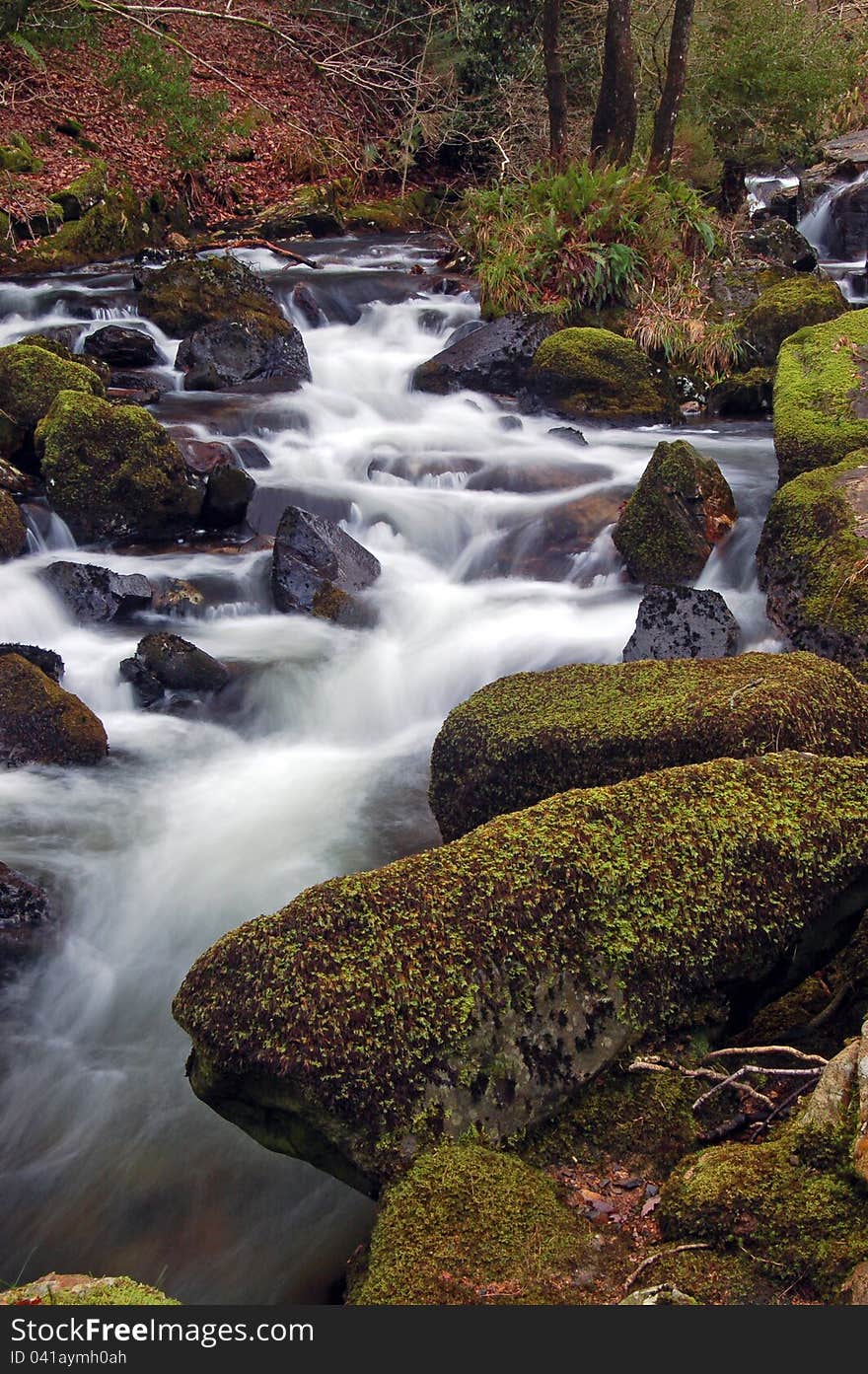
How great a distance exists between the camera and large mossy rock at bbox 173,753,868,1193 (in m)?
3.38

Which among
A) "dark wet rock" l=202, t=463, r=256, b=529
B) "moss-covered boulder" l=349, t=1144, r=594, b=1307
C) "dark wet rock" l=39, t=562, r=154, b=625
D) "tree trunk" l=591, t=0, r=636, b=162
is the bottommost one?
"dark wet rock" l=39, t=562, r=154, b=625

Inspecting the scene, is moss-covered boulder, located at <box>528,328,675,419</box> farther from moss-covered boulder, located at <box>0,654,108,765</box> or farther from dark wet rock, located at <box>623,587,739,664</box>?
moss-covered boulder, located at <box>0,654,108,765</box>

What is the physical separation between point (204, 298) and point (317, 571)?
238 inches

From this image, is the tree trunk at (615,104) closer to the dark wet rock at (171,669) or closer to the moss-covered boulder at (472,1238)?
the dark wet rock at (171,669)

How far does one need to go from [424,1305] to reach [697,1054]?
1236mm

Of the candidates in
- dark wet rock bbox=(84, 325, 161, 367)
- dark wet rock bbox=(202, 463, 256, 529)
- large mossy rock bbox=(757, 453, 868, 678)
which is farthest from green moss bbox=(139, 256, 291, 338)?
large mossy rock bbox=(757, 453, 868, 678)

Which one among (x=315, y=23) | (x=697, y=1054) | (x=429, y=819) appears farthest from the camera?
(x=315, y=23)

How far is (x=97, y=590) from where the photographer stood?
8859mm

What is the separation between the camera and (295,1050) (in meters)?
3.35

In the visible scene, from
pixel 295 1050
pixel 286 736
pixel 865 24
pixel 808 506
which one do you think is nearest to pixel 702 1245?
pixel 295 1050

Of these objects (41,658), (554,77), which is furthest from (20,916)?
(554,77)

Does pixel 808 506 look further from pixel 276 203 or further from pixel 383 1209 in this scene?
pixel 276 203

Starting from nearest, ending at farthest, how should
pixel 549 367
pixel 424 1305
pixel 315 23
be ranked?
pixel 424 1305 → pixel 549 367 → pixel 315 23

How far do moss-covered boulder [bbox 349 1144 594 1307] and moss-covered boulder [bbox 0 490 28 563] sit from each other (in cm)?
741
